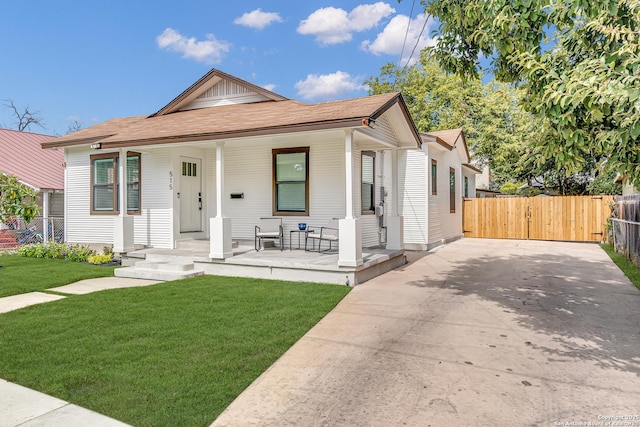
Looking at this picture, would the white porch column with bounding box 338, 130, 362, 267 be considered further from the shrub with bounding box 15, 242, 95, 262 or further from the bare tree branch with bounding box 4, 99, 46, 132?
the bare tree branch with bounding box 4, 99, 46, 132

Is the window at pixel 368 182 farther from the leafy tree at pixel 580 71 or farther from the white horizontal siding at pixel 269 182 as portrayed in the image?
the leafy tree at pixel 580 71

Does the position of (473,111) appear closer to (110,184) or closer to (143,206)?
(143,206)

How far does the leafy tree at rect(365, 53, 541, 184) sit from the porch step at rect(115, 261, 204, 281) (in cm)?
1979

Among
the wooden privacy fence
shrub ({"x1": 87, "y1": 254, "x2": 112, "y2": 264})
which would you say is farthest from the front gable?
the wooden privacy fence

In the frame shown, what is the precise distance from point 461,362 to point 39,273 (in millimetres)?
8786

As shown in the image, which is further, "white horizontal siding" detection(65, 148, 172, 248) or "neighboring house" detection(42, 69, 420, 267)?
"white horizontal siding" detection(65, 148, 172, 248)

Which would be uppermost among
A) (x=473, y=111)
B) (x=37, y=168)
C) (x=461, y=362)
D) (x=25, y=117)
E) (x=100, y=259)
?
(x=25, y=117)

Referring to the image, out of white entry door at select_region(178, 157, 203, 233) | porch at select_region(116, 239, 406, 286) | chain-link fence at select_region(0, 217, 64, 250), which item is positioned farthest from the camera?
chain-link fence at select_region(0, 217, 64, 250)

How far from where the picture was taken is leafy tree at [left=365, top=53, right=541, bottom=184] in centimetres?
2448

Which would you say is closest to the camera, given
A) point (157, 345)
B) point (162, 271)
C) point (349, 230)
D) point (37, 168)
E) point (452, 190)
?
point (157, 345)

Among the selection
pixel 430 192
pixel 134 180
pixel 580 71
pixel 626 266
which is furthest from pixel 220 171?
pixel 626 266

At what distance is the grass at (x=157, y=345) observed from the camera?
3076 mm

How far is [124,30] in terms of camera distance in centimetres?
2175

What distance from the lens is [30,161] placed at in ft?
57.3
